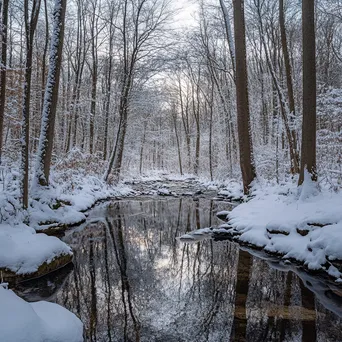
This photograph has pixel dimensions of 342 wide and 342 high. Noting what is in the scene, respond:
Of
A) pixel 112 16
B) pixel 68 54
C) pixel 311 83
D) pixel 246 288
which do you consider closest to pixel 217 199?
pixel 311 83

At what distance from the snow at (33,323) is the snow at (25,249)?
186 centimetres

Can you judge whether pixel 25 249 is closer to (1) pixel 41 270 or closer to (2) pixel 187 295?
(1) pixel 41 270

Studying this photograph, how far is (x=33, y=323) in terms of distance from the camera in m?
2.57

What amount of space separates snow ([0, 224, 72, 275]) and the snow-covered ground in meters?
3.39

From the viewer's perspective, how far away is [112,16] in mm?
17594

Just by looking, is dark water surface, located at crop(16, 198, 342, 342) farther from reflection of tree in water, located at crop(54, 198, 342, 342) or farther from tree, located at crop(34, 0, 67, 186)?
tree, located at crop(34, 0, 67, 186)

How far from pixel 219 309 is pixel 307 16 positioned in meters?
7.06

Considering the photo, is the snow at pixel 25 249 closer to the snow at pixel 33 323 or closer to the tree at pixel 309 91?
the snow at pixel 33 323

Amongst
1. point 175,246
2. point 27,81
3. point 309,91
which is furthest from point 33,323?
point 309,91

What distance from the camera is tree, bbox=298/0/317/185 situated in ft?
22.8

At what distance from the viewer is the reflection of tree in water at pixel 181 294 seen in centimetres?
334

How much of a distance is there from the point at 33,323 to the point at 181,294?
232 centimetres

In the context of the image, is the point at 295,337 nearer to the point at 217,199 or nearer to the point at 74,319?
the point at 74,319

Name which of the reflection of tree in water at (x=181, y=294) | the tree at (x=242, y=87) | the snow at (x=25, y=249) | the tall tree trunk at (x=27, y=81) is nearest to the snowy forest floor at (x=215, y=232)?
the snow at (x=25, y=249)
